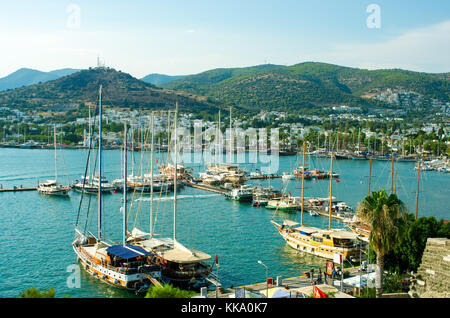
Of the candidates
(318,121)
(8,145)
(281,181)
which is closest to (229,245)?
(281,181)

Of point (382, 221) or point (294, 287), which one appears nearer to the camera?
point (382, 221)

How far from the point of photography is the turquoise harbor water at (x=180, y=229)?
18.9m

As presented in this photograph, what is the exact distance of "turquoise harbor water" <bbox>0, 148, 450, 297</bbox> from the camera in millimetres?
18859

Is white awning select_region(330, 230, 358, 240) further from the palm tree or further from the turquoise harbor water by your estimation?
the palm tree

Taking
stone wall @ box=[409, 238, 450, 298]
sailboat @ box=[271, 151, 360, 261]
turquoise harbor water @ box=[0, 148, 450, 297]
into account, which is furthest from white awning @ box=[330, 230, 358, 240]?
stone wall @ box=[409, 238, 450, 298]

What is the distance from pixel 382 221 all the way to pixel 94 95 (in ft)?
486

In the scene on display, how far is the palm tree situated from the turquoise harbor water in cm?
557

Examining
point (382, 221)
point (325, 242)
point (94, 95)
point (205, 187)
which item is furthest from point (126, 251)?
point (94, 95)

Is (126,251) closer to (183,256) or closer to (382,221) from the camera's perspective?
(183,256)

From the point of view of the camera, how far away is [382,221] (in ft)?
46.5

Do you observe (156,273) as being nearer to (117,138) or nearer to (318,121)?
(117,138)

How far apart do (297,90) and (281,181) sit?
493ft

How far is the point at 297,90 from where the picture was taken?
19350cm
